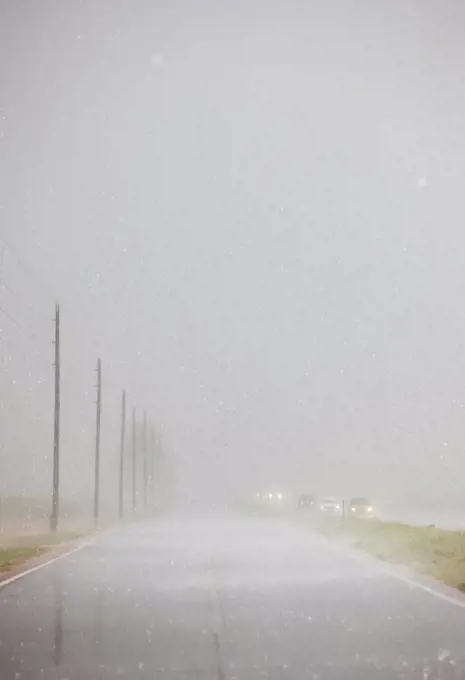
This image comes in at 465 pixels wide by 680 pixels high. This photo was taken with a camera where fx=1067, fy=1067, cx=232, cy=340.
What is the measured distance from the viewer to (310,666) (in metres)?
11.5

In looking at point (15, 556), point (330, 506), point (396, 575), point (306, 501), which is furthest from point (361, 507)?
point (396, 575)

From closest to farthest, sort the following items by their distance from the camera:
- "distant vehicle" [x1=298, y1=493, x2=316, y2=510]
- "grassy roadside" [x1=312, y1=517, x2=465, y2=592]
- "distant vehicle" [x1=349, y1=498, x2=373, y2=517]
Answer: "grassy roadside" [x1=312, y1=517, x2=465, y2=592] → "distant vehicle" [x1=349, y1=498, x2=373, y2=517] → "distant vehicle" [x1=298, y1=493, x2=316, y2=510]

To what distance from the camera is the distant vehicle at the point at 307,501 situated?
10762 cm

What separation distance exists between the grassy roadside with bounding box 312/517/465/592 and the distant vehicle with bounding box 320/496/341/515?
41250 millimetres

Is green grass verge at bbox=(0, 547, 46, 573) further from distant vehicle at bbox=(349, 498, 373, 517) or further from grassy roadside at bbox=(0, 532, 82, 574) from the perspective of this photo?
distant vehicle at bbox=(349, 498, 373, 517)

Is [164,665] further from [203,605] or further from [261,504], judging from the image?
[261,504]

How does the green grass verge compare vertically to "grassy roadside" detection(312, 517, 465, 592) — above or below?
below

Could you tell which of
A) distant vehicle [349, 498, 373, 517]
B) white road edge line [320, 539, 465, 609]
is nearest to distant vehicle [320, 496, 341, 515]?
distant vehicle [349, 498, 373, 517]

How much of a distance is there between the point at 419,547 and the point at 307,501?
256 ft

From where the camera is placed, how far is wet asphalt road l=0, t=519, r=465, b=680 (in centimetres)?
1145

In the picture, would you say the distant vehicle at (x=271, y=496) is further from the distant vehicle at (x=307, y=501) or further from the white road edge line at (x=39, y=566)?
the white road edge line at (x=39, y=566)

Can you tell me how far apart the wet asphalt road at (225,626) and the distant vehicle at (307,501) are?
8130cm

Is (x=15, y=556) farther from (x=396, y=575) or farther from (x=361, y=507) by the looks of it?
(x=361, y=507)

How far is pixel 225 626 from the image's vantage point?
593 inches
